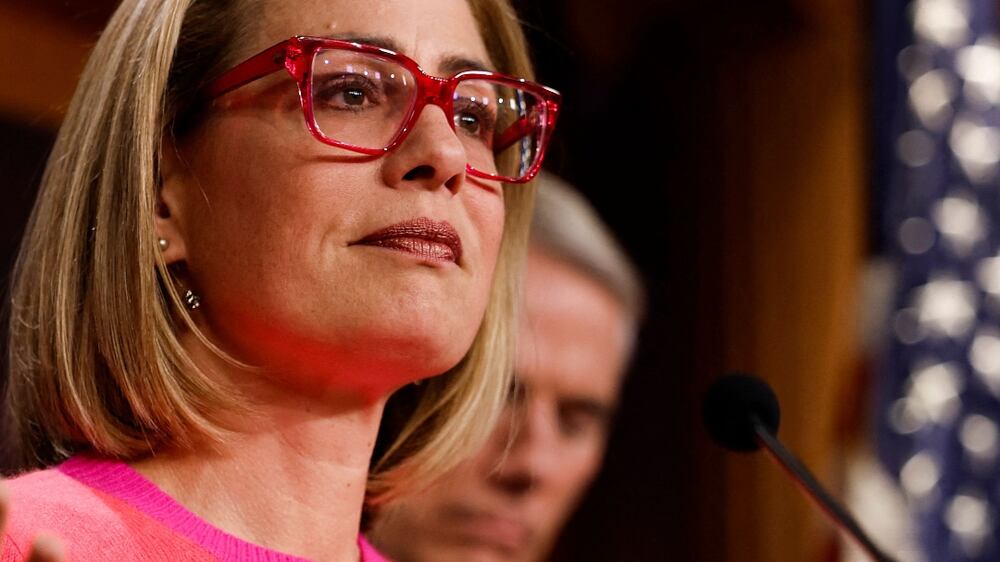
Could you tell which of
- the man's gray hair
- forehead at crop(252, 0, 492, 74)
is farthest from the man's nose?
forehead at crop(252, 0, 492, 74)

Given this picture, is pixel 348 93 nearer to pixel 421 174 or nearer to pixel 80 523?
pixel 421 174

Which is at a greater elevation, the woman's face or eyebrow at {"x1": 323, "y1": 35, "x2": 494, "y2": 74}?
eyebrow at {"x1": 323, "y1": 35, "x2": 494, "y2": 74}

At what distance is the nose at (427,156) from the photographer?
51.1 inches

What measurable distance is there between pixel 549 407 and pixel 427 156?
1.49 meters

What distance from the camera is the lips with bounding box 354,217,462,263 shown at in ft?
4.23

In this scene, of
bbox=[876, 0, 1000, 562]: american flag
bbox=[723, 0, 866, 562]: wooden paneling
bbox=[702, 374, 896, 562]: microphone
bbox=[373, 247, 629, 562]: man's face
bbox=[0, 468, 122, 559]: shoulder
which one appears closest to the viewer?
bbox=[0, 468, 122, 559]: shoulder

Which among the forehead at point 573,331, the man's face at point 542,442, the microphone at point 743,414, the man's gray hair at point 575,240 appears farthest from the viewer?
the man's gray hair at point 575,240

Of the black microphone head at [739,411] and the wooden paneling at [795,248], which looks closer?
the black microphone head at [739,411]

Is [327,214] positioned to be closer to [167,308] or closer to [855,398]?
[167,308]

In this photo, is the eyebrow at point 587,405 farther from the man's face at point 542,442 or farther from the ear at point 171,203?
the ear at point 171,203

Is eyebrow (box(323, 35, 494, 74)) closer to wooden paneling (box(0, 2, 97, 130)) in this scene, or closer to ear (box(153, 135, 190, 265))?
ear (box(153, 135, 190, 265))

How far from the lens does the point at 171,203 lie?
137 cm

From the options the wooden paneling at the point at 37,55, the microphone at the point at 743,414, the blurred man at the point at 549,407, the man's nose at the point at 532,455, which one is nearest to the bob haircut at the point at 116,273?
the microphone at the point at 743,414

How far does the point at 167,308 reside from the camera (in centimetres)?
133
